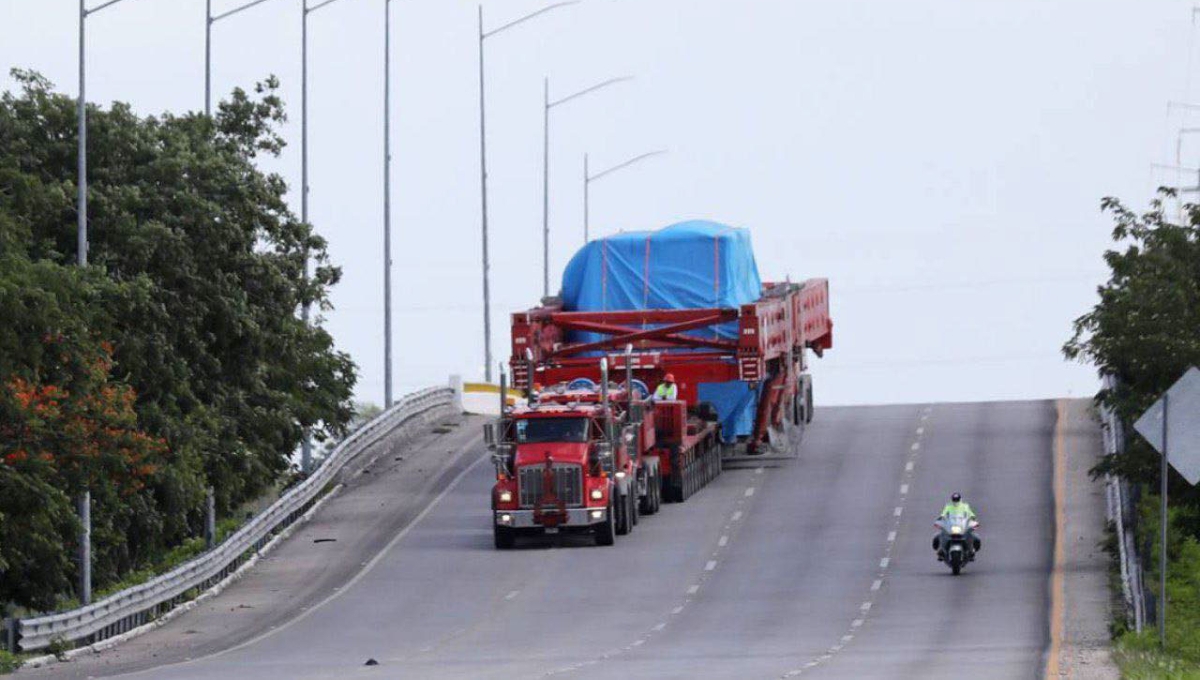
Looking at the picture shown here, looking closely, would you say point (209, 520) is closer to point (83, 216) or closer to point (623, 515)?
point (623, 515)

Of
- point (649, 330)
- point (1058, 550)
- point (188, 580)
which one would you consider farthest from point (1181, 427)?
point (649, 330)

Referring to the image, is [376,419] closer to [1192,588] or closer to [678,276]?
[678,276]

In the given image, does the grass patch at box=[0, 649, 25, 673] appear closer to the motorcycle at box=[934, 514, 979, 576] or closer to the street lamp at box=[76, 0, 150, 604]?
the street lamp at box=[76, 0, 150, 604]

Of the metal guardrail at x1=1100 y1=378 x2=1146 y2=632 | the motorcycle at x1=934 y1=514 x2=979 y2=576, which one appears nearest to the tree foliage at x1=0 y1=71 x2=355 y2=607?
the motorcycle at x1=934 y1=514 x2=979 y2=576

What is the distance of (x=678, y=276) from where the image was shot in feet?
207

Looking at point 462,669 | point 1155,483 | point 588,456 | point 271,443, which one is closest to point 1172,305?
point 1155,483

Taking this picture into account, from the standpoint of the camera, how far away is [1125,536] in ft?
155

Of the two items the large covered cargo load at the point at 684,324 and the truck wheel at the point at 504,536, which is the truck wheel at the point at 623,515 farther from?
the large covered cargo load at the point at 684,324

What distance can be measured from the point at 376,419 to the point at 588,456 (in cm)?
1844

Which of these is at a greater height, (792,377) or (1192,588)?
(792,377)

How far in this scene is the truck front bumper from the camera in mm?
52562

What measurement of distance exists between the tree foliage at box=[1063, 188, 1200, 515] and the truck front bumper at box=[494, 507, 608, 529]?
9908 mm

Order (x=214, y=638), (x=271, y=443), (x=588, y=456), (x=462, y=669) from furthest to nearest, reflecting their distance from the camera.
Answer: (x=271, y=443), (x=588, y=456), (x=214, y=638), (x=462, y=669)

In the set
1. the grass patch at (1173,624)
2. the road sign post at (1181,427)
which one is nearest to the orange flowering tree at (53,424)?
the grass patch at (1173,624)
